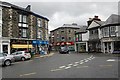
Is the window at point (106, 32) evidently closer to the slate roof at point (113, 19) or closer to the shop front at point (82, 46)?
the slate roof at point (113, 19)

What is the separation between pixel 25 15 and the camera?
1574 inches

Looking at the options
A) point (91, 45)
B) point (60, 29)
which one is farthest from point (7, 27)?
point (60, 29)

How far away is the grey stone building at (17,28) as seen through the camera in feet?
114

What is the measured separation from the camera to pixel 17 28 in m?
37.8

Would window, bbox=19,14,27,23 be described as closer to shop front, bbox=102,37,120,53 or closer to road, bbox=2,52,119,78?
shop front, bbox=102,37,120,53

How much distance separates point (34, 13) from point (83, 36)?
21.3m

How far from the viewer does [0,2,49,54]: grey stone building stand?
114 feet

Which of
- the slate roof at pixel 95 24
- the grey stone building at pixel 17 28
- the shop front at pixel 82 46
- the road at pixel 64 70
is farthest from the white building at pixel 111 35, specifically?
the road at pixel 64 70

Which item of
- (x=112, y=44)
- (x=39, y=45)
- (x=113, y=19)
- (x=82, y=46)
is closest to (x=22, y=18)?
(x=39, y=45)

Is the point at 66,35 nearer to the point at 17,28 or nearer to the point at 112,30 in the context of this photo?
the point at 112,30

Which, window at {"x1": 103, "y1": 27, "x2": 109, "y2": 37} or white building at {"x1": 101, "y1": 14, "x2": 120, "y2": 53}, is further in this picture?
window at {"x1": 103, "y1": 27, "x2": 109, "y2": 37}

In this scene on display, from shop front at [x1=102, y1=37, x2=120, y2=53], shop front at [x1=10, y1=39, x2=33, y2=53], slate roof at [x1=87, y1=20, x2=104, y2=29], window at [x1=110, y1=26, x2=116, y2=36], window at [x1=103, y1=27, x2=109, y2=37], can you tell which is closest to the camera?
shop front at [x1=10, y1=39, x2=33, y2=53]

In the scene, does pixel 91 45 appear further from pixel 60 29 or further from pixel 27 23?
pixel 60 29

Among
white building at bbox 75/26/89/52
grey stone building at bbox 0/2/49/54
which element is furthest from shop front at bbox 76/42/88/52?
grey stone building at bbox 0/2/49/54
